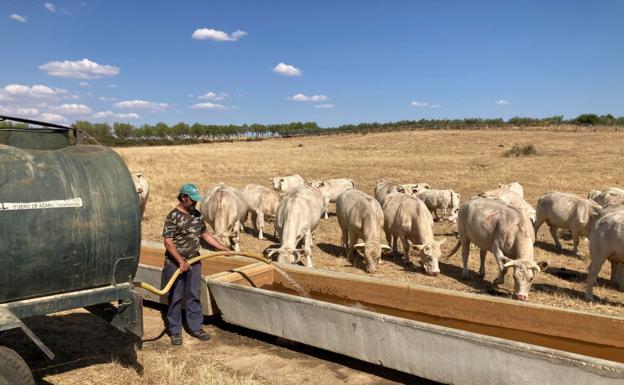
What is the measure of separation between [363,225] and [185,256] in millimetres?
6018

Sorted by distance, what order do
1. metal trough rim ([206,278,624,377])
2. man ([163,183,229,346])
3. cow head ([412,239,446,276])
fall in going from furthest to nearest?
cow head ([412,239,446,276])
man ([163,183,229,346])
metal trough rim ([206,278,624,377])

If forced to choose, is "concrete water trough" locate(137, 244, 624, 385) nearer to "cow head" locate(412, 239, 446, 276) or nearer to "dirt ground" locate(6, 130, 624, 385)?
"dirt ground" locate(6, 130, 624, 385)

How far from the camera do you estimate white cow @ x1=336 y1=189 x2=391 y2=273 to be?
11.1 meters

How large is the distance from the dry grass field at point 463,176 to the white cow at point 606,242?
1.89 ft

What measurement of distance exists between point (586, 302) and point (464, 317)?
3945mm

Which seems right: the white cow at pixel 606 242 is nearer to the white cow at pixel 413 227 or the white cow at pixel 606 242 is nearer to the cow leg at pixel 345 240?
the white cow at pixel 413 227

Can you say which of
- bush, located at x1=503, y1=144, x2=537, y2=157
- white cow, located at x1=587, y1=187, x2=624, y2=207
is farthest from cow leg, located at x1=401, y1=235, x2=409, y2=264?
bush, located at x1=503, y1=144, x2=537, y2=157

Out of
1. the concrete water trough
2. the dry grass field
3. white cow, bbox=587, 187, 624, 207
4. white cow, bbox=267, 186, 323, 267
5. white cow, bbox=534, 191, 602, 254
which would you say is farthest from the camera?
white cow, bbox=587, 187, 624, 207

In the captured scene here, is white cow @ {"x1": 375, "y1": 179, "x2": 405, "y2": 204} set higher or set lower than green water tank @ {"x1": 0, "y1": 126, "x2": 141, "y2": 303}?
lower

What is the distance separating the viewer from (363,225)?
38.8ft

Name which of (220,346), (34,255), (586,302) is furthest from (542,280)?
(34,255)

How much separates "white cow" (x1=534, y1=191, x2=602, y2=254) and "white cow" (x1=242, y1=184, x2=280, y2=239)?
810cm

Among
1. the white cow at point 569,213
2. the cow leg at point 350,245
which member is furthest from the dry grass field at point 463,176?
the white cow at point 569,213

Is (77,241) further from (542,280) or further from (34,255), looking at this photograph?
(542,280)
